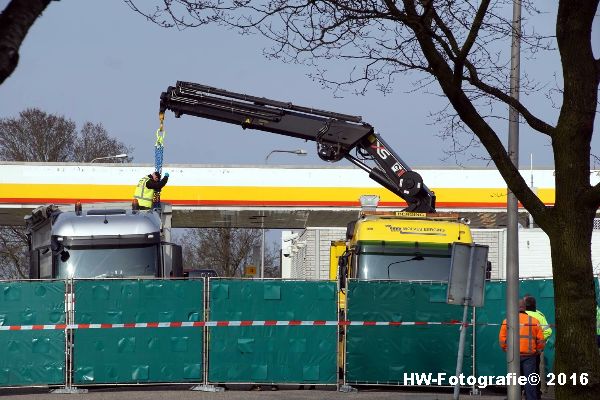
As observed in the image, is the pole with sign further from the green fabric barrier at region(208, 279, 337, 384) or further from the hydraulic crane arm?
the hydraulic crane arm

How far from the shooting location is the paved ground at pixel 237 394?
17.9 metres

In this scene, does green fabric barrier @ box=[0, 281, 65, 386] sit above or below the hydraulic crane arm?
below

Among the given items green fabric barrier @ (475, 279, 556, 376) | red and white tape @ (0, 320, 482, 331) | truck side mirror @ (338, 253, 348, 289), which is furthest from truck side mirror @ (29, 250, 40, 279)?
green fabric barrier @ (475, 279, 556, 376)

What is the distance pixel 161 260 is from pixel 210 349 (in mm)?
2806

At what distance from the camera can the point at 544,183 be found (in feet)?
156

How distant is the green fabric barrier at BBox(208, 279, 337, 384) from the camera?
19281mm

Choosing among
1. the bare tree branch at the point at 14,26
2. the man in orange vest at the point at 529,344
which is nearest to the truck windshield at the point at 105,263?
the man in orange vest at the point at 529,344

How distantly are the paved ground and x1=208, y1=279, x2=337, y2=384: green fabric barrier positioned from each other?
296 millimetres

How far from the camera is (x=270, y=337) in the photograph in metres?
19.4

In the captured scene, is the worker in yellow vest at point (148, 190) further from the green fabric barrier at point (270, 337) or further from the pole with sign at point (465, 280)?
the pole with sign at point (465, 280)

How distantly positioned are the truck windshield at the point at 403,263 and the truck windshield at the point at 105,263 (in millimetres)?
3662

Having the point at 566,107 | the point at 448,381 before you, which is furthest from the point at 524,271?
the point at 566,107

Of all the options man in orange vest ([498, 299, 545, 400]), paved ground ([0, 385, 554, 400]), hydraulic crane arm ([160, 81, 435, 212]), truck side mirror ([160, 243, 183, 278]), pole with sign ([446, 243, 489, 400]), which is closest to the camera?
pole with sign ([446, 243, 489, 400])

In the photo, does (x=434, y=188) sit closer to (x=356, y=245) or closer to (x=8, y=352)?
(x=356, y=245)
